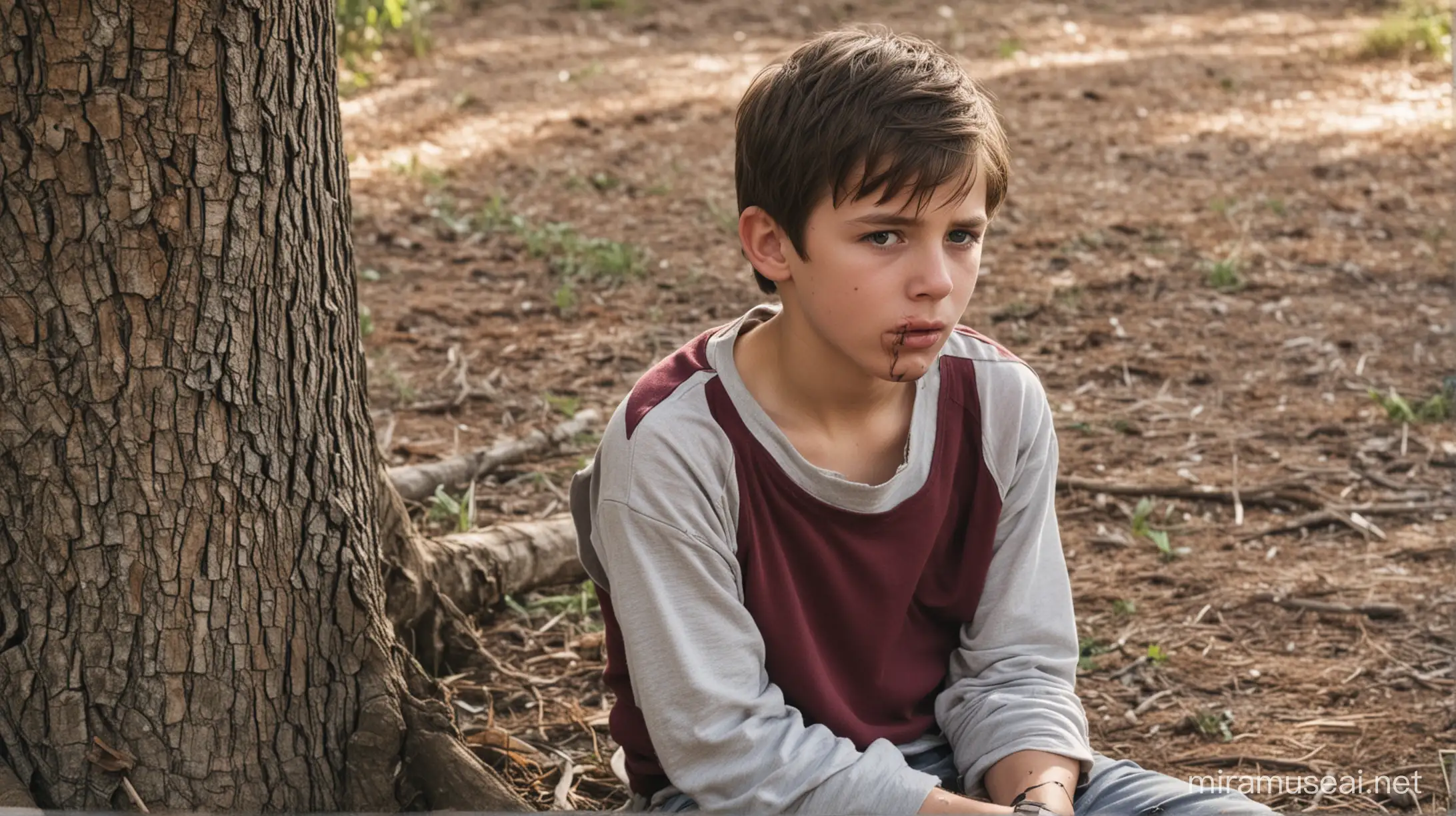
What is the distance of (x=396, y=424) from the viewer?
412 cm

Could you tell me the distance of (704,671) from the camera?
204cm

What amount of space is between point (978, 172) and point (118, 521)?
1.37 metres

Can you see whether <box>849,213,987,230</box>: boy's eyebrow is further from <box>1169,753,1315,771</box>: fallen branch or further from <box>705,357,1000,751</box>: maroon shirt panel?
<box>1169,753,1315,771</box>: fallen branch

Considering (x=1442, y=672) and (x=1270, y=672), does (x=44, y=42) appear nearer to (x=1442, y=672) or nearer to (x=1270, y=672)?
(x=1270, y=672)

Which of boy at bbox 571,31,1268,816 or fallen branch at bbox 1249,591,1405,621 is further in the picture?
fallen branch at bbox 1249,591,1405,621

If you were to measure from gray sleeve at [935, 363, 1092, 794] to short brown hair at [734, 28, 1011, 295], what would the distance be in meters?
0.37

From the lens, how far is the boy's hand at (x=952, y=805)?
2.04 metres

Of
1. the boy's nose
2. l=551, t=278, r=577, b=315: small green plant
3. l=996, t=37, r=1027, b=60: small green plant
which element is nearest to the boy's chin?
the boy's nose

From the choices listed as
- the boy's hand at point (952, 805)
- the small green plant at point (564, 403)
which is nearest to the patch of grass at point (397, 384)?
the small green plant at point (564, 403)

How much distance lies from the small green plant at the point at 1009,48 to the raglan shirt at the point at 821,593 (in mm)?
6777

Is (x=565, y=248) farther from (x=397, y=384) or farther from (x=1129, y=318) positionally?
(x=1129, y=318)

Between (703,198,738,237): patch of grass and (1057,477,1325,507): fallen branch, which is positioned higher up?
(703,198,738,237): patch of grass

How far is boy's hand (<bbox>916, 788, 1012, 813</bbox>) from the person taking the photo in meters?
2.04

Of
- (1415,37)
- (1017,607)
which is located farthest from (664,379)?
(1415,37)
